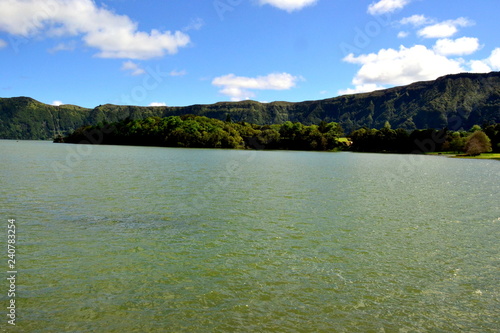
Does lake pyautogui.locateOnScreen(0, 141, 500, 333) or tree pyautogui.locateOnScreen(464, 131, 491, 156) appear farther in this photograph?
tree pyautogui.locateOnScreen(464, 131, 491, 156)

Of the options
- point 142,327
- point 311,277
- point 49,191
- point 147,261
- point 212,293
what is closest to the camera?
point 142,327

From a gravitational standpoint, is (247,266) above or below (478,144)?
below

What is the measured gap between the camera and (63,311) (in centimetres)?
1045

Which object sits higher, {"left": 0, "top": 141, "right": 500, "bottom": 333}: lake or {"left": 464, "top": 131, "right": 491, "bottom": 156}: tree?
{"left": 464, "top": 131, "right": 491, "bottom": 156}: tree

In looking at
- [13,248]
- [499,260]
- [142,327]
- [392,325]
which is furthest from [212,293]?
[499,260]

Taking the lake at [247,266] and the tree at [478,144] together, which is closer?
the lake at [247,266]

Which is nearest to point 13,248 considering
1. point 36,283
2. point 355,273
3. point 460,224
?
Result: point 36,283

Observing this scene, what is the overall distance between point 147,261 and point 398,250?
12380 millimetres

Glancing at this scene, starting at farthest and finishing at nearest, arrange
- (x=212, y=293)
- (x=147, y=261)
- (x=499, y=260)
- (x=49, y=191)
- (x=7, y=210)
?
(x=49, y=191), (x=7, y=210), (x=499, y=260), (x=147, y=261), (x=212, y=293)

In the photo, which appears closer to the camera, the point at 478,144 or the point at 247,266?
the point at 247,266

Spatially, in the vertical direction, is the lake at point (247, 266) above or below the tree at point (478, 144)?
below

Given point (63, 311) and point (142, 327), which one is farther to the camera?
point (63, 311)

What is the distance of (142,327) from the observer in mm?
9766

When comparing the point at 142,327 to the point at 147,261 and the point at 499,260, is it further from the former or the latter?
the point at 499,260
